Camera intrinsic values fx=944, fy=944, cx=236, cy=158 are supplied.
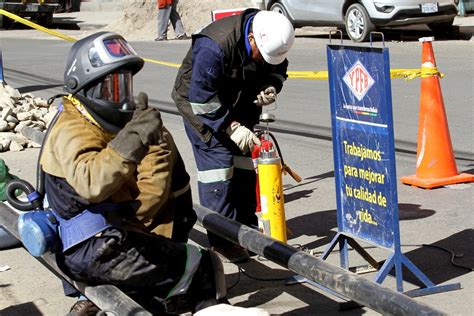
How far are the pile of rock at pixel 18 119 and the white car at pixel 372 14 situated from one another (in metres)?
7.96

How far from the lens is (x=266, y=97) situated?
6094mm

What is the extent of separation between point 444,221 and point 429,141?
1.17 metres

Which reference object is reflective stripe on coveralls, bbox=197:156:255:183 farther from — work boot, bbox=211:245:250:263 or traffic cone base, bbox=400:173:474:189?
traffic cone base, bbox=400:173:474:189

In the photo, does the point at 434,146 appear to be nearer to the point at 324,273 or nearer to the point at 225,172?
the point at 225,172

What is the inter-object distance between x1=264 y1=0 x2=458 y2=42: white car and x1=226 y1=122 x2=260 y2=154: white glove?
38.3ft

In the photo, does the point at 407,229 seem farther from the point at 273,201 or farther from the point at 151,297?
the point at 151,297

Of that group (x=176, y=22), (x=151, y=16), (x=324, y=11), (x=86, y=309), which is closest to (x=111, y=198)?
(x=86, y=309)

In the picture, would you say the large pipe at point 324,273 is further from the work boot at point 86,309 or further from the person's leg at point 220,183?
the person's leg at point 220,183

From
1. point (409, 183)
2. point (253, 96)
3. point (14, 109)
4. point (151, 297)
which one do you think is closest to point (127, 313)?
point (151, 297)

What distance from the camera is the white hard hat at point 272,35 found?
5.73m

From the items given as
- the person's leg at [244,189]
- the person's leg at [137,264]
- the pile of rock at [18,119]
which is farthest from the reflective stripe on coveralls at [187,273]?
the pile of rock at [18,119]

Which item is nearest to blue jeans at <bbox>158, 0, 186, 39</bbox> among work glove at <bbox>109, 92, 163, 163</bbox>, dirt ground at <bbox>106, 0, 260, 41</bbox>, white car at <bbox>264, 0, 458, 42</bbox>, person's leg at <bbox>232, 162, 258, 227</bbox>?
dirt ground at <bbox>106, 0, 260, 41</bbox>

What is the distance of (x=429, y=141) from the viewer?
25.5 ft

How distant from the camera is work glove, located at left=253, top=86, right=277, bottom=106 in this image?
240 inches
